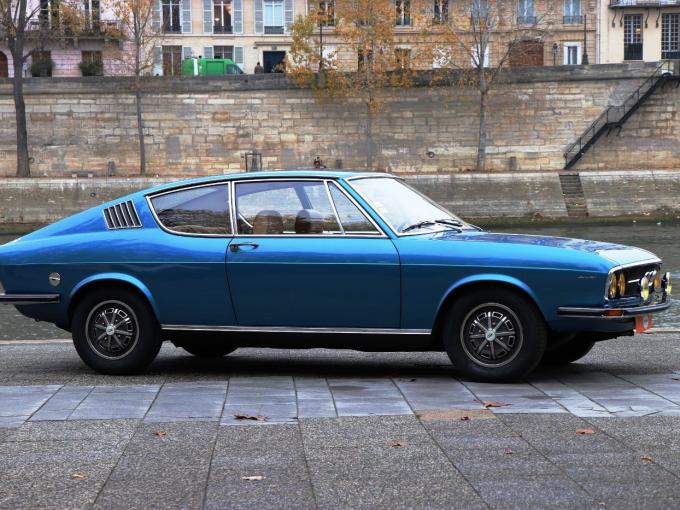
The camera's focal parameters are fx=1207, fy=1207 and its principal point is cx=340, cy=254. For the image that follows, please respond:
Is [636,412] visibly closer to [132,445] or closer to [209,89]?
[132,445]

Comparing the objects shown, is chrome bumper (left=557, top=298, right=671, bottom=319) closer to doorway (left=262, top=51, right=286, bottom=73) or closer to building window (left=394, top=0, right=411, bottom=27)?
building window (left=394, top=0, right=411, bottom=27)

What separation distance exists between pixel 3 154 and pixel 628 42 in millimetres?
31209

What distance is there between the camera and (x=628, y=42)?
61.0 m

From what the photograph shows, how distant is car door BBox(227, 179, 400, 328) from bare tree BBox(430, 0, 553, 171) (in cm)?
4234

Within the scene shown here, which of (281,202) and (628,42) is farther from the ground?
(628,42)

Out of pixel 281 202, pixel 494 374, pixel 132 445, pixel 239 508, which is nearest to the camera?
pixel 239 508

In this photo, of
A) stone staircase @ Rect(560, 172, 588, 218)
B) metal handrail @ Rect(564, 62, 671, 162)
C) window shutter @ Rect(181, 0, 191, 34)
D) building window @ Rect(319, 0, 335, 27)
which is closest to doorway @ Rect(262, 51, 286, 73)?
window shutter @ Rect(181, 0, 191, 34)

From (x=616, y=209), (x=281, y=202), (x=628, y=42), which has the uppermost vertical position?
(x=628, y=42)

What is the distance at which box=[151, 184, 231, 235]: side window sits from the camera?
8508mm

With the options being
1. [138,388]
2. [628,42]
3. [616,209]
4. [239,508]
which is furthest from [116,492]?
[628,42]

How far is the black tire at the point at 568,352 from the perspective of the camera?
8367 mm

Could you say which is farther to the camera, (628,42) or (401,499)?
(628,42)

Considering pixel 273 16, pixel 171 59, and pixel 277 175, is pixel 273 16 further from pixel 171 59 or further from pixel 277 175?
pixel 277 175

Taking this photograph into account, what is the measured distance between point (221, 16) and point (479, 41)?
49.8 ft
